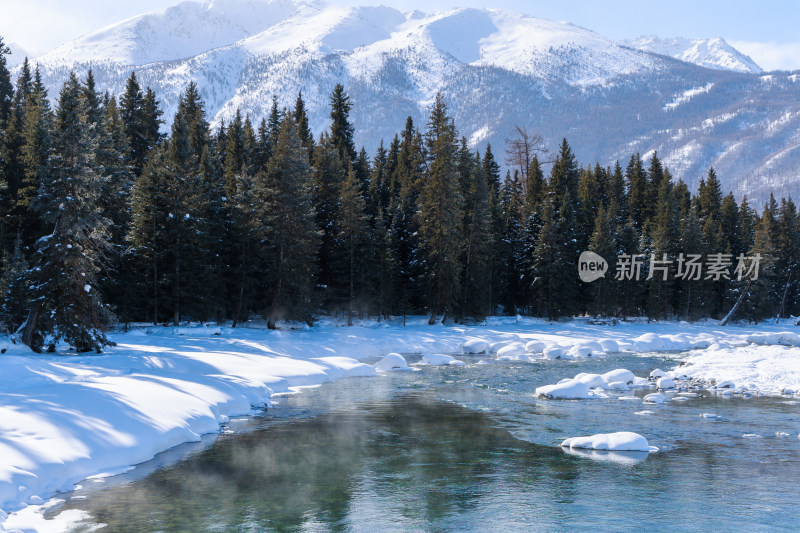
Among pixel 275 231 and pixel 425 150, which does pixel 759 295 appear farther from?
pixel 275 231

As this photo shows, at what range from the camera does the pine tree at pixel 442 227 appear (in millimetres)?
53094

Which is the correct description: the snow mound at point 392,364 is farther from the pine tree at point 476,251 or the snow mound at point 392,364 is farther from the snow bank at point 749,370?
the pine tree at point 476,251

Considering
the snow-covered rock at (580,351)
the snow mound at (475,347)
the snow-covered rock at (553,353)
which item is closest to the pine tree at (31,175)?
the snow mound at (475,347)

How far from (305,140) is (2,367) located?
5524 cm

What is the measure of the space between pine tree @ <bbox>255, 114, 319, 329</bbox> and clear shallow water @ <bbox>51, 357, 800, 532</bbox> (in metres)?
22.8

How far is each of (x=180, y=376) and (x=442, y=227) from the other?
31926mm

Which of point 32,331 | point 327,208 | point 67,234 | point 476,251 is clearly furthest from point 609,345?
point 32,331

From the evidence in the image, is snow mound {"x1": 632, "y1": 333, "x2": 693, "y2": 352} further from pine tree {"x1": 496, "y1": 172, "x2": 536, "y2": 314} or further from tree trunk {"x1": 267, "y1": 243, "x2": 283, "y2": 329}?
tree trunk {"x1": 267, "y1": 243, "x2": 283, "y2": 329}

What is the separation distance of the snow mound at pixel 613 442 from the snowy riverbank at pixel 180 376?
9796mm

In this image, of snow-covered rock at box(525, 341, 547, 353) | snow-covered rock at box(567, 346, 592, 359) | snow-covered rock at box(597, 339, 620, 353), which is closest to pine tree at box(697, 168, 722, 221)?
snow-covered rock at box(597, 339, 620, 353)

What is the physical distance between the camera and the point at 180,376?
23703mm

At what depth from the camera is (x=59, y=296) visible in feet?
84.6

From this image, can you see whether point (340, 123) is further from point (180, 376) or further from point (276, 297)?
point (180, 376)

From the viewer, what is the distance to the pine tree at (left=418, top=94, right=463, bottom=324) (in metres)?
53.1
